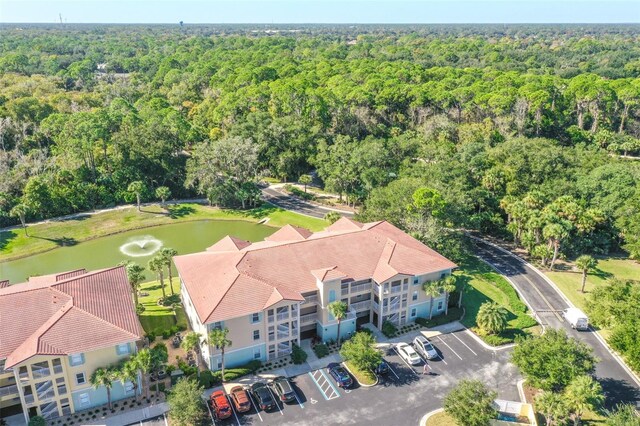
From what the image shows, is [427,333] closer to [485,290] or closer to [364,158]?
[485,290]

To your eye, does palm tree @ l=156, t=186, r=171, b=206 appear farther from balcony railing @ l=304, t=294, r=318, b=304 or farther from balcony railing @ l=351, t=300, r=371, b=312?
balcony railing @ l=351, t=300, r=371, b=312

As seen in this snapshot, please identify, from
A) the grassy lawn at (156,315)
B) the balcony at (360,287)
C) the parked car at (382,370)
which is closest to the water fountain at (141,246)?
the grassy lawn at (156,315)

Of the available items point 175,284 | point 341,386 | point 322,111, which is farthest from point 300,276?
point 322,111

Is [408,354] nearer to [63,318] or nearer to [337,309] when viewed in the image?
[337,309]

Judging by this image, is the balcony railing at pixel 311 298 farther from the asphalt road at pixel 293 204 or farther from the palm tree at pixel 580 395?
the asphalt road at pixel 293 204

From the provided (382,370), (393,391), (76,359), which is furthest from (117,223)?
(393,391)

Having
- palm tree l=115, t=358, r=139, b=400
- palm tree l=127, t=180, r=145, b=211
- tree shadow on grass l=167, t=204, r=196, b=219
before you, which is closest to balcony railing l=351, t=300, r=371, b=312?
palm tree l=115, t=358, r=139, b=400
